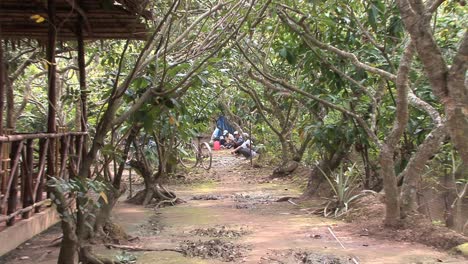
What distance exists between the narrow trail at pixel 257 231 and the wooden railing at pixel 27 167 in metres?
1.22

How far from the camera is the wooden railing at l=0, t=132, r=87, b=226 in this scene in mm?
4883

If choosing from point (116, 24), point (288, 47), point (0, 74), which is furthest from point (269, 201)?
point (0, 74)

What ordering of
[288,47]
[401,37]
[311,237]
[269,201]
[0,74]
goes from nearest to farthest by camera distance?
[0,74]
[311,237]
[401,37]
[288,47]
[269,201]

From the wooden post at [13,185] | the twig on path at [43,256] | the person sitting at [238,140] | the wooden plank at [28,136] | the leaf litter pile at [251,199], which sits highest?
the person sitting at [238,140]

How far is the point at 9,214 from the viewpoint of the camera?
A: 5.03 metres

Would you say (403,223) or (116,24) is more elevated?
(116,24)

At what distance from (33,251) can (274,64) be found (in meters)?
8.23

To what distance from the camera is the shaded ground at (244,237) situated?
522cm

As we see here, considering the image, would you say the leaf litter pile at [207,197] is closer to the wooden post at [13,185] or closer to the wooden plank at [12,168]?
the wooden post at [13,185]

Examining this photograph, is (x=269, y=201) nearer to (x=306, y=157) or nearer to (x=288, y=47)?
(x=288, y=47)

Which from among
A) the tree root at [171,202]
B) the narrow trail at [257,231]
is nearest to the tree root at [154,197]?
the tree root at [171,202]

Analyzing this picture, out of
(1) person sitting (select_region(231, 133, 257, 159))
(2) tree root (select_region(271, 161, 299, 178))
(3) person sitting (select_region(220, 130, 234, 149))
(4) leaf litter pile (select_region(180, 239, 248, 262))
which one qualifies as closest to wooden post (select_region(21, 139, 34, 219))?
(4) leaf litter pile (select_region(180, 239, 248, 262))

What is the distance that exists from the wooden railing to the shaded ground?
0.40 m

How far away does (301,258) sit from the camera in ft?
17.1
